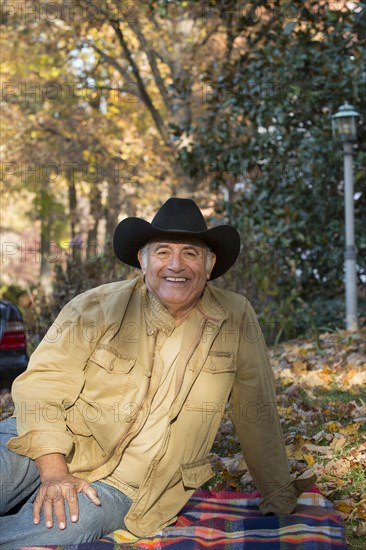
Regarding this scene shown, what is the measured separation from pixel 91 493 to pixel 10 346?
5.52 m

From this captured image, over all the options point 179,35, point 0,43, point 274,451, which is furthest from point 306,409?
point 0,43

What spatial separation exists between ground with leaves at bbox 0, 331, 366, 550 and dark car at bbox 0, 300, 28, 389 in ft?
0.87

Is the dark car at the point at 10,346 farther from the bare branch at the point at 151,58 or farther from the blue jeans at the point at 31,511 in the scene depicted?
the bare branch at the point at 151,58

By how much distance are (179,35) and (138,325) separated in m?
15.1

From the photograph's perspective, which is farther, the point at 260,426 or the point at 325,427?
the point at 325,427

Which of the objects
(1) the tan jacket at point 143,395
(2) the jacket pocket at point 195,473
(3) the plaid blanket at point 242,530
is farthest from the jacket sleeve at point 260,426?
(2) the jacket pocket at point 195,473

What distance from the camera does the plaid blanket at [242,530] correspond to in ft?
11.2

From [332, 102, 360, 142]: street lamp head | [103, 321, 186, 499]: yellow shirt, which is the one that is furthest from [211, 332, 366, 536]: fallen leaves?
[332, 102, 360, 142]: street lamp head

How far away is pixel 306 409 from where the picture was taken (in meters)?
6.12

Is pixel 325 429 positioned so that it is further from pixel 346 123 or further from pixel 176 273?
pixel 346 123

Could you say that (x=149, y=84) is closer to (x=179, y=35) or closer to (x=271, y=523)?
(x=179, y=35)

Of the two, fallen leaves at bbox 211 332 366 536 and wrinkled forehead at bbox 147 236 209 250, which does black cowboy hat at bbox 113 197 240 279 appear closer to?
wrinkled forehead at bbox 147 236 209 250

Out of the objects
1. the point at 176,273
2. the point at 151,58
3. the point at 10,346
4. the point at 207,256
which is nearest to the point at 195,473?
the point at 176,273

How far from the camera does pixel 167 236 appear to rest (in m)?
3.71
